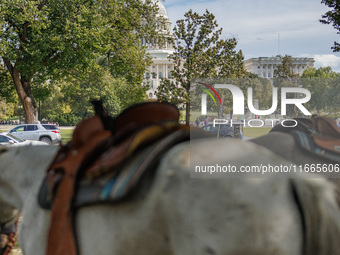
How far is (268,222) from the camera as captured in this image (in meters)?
1.62

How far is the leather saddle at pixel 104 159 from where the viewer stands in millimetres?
2010

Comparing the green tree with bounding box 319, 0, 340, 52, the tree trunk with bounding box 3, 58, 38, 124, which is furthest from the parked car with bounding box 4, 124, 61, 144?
the green tree with bounding box 319, 0, 340, 52

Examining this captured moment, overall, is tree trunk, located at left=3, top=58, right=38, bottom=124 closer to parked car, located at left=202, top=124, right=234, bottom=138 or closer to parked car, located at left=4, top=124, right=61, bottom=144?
parked car, located at left=4, top=124, right=61, bottom=144

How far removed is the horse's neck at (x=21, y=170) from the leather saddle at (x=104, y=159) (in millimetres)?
392

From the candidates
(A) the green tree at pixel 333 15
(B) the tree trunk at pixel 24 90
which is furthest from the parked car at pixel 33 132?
(A) the green tree at pixel 333 15

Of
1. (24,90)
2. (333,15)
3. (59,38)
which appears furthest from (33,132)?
(333,15)

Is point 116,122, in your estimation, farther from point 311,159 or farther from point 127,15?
point 127,15

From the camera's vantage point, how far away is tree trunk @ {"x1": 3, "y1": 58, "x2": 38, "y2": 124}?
19453 mm

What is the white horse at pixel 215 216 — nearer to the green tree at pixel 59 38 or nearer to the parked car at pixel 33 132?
the green tree at pixel 59 38

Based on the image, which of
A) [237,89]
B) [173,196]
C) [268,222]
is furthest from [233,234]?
[237,89]

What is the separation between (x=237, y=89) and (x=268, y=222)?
1.16 metres

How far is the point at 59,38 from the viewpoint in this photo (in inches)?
707

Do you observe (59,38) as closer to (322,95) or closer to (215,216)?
(322,95)

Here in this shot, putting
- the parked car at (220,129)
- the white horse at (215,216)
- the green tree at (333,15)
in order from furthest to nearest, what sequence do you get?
the green tree at (333,15) → the parked car at (220,129) → the white horse at (215,216)
